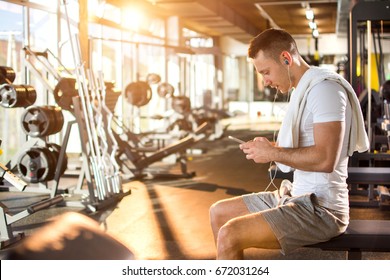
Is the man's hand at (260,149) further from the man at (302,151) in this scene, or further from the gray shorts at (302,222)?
the gray shorts at (302,222)

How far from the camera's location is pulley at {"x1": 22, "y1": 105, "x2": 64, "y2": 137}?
464 cm

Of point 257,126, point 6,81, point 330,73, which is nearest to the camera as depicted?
point 330,73

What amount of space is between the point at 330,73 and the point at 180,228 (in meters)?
2.18

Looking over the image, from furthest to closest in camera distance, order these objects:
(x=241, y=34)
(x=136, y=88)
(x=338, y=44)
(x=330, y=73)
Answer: (x=338, y=44)
(x=241, y=34)
(x=136, y=88)
(x=330, y=73)

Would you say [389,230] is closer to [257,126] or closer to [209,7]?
[209,7]

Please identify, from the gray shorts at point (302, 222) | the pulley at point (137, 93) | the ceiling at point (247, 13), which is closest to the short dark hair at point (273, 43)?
the gray shorts at point (302, 222)

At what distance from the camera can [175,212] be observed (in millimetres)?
4363

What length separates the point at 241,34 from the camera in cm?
1335

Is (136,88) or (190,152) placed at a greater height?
(136,88)

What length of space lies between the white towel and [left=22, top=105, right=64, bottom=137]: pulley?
Answer: 3.03m

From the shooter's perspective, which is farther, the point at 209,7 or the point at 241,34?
the point at 241,34

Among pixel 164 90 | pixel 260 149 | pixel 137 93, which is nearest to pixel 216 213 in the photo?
pixel 260 149

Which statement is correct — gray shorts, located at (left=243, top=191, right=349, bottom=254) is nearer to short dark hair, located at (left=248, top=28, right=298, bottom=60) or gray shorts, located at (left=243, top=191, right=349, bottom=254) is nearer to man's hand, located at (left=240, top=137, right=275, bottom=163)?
man's hand, located at (left=240, top=137, right=275, bottom=163)
